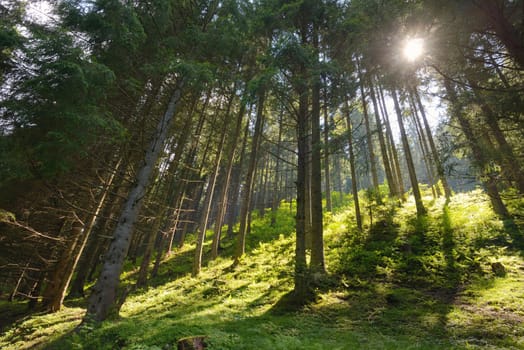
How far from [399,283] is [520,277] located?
108 inches

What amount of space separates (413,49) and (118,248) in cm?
873

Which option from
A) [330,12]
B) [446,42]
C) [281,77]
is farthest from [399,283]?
[330,12]

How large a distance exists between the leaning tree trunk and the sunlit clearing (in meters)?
7.02

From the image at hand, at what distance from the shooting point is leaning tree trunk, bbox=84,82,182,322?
5.29 meters

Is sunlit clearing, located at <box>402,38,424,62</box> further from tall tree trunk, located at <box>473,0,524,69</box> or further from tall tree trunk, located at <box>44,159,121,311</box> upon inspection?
tall tree trunk, located at <box>44,159,121,311</box>

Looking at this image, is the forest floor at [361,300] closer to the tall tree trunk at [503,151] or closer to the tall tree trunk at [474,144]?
the tall tree trunk at [474,144]

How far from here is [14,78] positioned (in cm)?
615

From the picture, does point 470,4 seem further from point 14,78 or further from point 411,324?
point 14,78

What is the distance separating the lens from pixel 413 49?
588cm

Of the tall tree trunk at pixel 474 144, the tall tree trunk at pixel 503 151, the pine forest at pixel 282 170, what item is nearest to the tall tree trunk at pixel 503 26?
the pine forest at pixel 282 170

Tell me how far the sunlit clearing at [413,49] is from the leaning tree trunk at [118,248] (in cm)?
702

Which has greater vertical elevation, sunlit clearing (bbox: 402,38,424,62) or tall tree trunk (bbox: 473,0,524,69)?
sunlit clearing (bbox: 402,38,424,62)

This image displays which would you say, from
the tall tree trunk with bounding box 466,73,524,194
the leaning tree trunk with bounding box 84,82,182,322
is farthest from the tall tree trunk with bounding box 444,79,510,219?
the leaning tree trunk with bounding box 84,82,182,322

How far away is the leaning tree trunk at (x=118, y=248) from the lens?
529 centimetres
